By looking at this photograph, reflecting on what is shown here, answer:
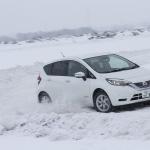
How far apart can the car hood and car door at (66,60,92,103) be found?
2.20ft

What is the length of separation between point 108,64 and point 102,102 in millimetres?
1309

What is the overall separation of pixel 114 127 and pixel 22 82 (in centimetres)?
1422

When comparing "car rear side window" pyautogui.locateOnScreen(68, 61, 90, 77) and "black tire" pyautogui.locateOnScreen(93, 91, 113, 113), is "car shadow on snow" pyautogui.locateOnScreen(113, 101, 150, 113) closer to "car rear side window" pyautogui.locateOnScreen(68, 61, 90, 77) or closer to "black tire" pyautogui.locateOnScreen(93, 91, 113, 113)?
"black tire" pyautogui.locateOnScreen(93, 91, 113, 113)

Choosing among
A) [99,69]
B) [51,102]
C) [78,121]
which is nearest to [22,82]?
[51,102]

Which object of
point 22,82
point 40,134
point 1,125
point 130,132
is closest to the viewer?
point 130,132

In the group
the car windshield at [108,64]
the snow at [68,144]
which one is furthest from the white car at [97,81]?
the snow at [68,144]

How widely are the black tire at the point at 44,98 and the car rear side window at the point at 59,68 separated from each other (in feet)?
2.12

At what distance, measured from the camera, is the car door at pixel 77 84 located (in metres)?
14.0

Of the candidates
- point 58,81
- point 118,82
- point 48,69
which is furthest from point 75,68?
point 118,82

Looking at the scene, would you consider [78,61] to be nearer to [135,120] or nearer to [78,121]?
[78,121]

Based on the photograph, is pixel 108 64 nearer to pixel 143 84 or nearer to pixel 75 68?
pixel 75 68

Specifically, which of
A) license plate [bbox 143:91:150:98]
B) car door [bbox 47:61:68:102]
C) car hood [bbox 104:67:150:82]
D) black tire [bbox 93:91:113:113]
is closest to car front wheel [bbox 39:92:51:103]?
car door [bbox 47:61:68:102]

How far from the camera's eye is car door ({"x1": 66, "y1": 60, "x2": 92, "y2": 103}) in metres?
14.0

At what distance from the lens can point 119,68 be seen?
46.9ft
